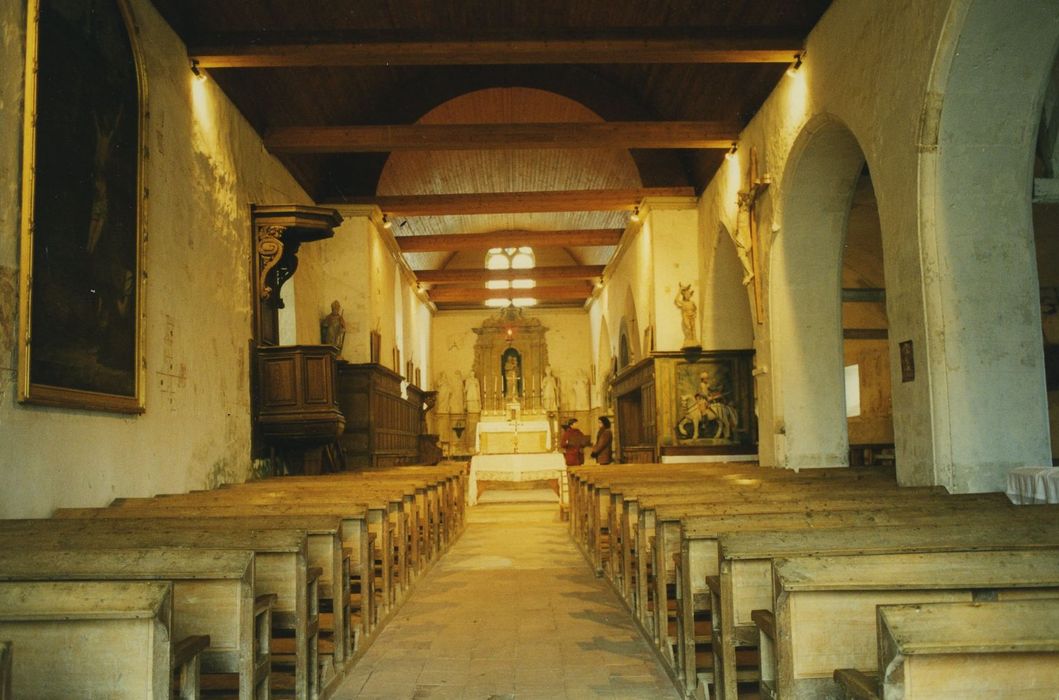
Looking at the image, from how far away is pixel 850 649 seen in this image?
2.75 m

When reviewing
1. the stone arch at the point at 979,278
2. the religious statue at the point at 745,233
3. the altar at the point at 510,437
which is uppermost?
the religious statue at the point at 745,233

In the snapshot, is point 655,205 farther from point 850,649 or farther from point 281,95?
point 850,649

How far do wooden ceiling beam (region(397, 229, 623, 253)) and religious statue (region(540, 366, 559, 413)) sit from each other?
10.0m

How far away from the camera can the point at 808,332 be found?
983cm

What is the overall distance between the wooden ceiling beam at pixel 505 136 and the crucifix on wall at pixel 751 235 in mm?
913

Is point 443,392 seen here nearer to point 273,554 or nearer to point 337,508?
point 337,508

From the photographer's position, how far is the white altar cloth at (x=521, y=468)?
14320 mm

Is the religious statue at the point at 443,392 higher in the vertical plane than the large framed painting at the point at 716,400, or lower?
higher

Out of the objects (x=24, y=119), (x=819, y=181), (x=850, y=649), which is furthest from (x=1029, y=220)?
(x=24, y=119)

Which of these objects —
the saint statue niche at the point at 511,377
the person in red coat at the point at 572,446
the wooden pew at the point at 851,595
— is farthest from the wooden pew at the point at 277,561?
the saint statue niche at the point at 511,377

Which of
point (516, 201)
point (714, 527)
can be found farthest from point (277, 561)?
point (516, 201)

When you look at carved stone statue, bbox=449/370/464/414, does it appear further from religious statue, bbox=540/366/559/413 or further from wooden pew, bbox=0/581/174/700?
wooden pew, bbox=0/581/174/700

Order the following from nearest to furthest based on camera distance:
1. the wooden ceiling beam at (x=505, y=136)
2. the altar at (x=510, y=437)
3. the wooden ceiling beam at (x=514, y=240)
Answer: the wooden ceiling beam at (x=505, y=136) → the wooden ceiling beam at (x=514, y=240) → the altar at (x=510, y=437)

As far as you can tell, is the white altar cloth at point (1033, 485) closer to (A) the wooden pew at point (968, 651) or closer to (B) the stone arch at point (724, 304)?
(A) the wooden pew at point (968, 651)
